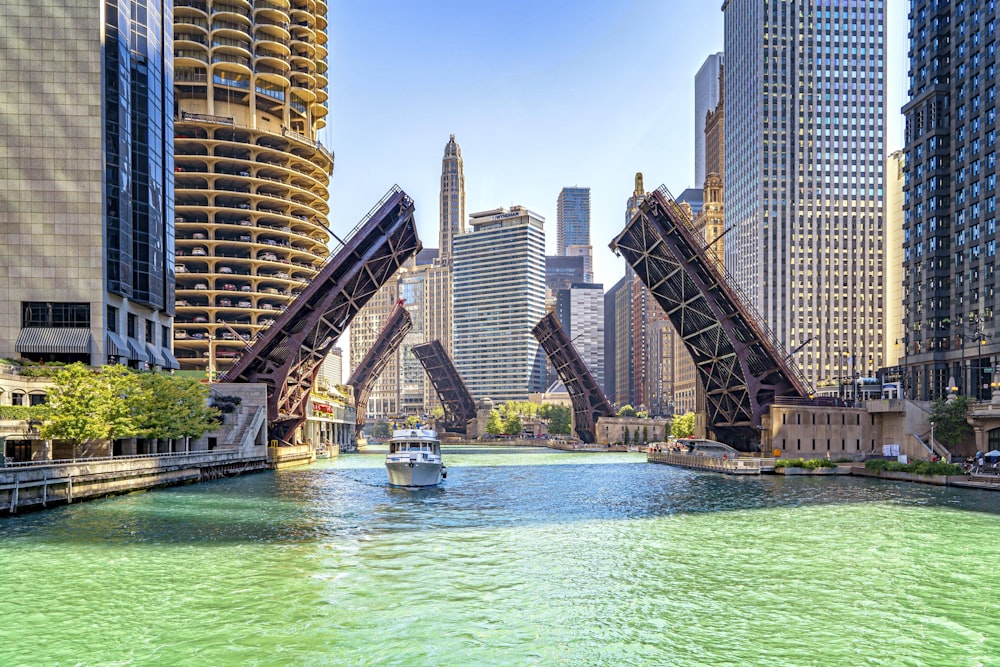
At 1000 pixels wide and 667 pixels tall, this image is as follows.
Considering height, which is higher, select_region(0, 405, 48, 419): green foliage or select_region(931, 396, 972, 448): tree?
select_region(0, 405, 48, 419): green foliage

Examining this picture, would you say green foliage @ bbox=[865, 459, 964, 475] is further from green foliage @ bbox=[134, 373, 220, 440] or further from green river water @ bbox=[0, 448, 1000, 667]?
green foliage @ bbox=[134, 373, 220, 440]

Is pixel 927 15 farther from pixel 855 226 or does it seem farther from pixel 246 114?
pixel 246 114

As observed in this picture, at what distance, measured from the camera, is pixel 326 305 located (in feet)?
238

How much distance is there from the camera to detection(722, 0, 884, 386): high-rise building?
167625 mm

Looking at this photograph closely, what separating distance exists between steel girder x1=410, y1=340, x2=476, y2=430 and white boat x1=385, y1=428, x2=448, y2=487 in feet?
291

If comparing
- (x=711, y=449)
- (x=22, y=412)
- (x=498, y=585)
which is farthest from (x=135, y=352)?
(x=711, y=449)

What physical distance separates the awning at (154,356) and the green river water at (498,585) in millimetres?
33306

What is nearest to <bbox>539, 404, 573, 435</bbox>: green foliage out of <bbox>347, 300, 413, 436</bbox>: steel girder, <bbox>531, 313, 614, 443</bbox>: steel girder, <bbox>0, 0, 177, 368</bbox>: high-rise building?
<bbox>531, 313, 614, 443</bbox>: steel girder

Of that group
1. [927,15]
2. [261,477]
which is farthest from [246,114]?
[927,15]

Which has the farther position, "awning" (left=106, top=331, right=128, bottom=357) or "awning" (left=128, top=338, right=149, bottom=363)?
"awning" (left=128, top=338, right=149, bottom=363)

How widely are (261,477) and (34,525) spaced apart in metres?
31.8

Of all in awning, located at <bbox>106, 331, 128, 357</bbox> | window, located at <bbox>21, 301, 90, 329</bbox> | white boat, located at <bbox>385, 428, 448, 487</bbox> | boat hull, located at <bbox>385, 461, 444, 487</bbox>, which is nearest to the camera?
boat hull, located at <bbox>385, 461, 444, 487</bbox>

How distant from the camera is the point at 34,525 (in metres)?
34.7

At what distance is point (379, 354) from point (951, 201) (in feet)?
269
